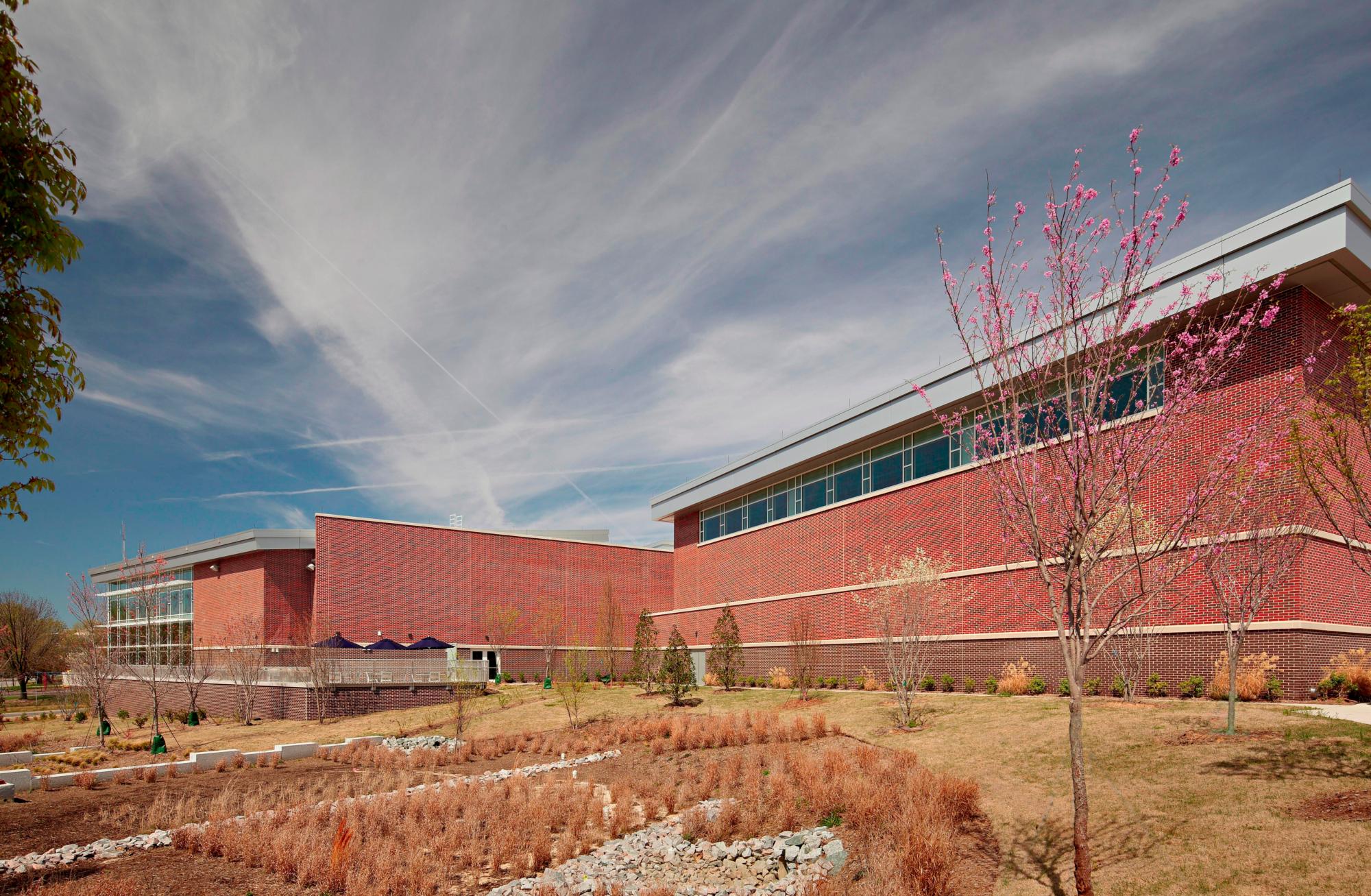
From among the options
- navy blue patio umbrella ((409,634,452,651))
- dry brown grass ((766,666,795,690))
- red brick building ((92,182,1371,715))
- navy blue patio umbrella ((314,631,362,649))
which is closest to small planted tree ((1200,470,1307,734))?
red brick building ((92,182,1371,715))

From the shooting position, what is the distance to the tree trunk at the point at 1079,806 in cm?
749

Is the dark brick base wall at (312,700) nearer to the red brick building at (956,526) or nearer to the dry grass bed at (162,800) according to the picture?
the dry grass bed at (162,800)

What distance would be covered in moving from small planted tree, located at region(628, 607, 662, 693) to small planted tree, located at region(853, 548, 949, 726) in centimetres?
963

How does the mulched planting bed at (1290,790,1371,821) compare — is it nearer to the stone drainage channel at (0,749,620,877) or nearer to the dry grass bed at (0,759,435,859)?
the stone drainage channel at (0,749,620,877)

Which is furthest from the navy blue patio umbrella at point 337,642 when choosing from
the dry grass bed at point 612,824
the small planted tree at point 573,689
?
the dry grass bed at point 612,824

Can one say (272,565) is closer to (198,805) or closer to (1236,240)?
(198,805)

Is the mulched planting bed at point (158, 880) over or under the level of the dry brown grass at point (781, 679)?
over

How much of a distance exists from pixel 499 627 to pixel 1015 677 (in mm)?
31806

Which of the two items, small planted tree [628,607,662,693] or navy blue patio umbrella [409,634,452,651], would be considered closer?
small planted tree [628,607,662,693]

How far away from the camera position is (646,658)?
124 feet

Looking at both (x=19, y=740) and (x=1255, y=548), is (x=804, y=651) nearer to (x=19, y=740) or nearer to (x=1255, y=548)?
(x=1255, y=548)

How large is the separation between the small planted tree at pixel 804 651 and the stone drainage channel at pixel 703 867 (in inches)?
692

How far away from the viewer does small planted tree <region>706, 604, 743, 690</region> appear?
38312 millimetres

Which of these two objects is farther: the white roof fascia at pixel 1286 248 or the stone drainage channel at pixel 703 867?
the white roof fascia at pixel 1286 248
